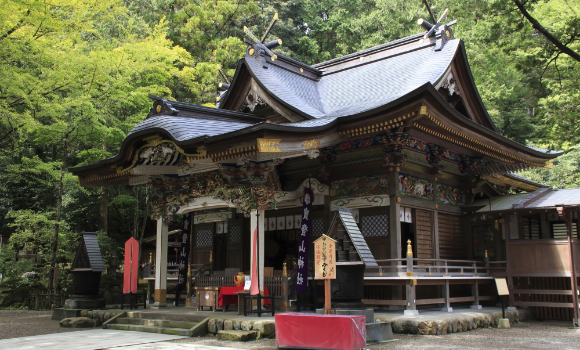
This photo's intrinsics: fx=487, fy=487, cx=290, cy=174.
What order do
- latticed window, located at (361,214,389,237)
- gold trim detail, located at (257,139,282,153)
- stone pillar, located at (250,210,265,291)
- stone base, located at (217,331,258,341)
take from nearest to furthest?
stone base, located at (217,331,258,341), gold trim detail, located at (257,139,282,153), stone pillar, located at (250,210,265,291), latticed window, located at (361,214,389,237)

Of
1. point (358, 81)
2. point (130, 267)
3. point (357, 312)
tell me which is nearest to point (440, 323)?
point (357, 312)

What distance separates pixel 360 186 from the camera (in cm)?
1173

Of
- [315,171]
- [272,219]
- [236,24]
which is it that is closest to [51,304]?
[272,219]

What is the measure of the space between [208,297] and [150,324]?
4.46 feet

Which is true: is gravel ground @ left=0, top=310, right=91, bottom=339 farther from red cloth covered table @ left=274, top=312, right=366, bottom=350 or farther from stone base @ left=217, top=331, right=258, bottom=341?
red cloth covered table @ left=274, top=312, right=366, bottom=350

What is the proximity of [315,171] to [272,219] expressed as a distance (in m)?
2.02

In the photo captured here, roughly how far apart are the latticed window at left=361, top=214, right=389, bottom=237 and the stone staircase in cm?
449

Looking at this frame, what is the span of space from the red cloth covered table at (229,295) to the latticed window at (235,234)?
2.78m

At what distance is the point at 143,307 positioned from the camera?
12695mm

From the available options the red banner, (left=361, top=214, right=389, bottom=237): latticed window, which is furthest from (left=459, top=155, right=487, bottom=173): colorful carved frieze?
the red banner

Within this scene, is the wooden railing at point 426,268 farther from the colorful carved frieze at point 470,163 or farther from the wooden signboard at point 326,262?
the colorful carved frieze at point 470,163

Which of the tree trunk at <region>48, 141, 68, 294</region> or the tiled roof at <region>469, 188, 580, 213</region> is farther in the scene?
the tree trunk at <region>48, 141, 68, 294</region>

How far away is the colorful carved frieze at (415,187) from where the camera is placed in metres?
11.6

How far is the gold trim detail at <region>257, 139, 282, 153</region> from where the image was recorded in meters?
9.30
